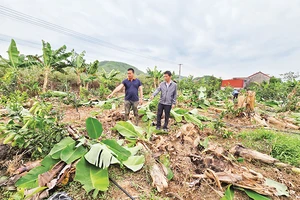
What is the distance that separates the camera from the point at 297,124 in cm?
654

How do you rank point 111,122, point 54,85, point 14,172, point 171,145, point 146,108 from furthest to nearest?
point 54,85, point 146,108, point 111,122, point 171,145, point 14,172

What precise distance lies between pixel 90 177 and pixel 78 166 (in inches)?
9.0

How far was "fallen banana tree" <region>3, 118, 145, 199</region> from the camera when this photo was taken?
2.06 m

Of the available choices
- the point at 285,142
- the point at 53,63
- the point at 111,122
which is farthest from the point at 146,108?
→ the point at 53,63

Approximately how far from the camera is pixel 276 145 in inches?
142

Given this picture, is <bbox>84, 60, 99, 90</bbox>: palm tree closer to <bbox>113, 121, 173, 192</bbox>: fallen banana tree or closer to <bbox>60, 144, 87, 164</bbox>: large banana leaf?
<bbox>113, 121, 173, 192</bbox>: fallen banana tree

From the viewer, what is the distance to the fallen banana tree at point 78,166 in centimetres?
206

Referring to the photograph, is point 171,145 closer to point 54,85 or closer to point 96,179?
point 96,179

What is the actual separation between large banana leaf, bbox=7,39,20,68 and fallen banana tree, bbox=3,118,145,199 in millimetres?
8852

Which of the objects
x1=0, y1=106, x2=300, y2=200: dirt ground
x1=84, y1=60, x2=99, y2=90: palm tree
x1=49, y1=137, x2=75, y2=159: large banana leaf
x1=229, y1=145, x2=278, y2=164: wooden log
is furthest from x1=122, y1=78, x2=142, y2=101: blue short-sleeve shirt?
x1=84, y1=60, x2=99, y2=90: palm tree

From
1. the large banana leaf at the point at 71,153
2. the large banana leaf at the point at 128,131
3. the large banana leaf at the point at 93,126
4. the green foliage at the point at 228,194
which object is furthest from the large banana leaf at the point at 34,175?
the green foliage at the point at 228,194

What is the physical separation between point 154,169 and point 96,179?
0.85 metres

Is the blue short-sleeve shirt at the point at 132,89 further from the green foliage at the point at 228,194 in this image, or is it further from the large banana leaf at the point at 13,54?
the large banana leaf at the point at 13,54

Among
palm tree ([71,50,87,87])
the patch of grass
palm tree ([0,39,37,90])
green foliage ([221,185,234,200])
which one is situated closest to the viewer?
green foliage ([221,185,234,200])
